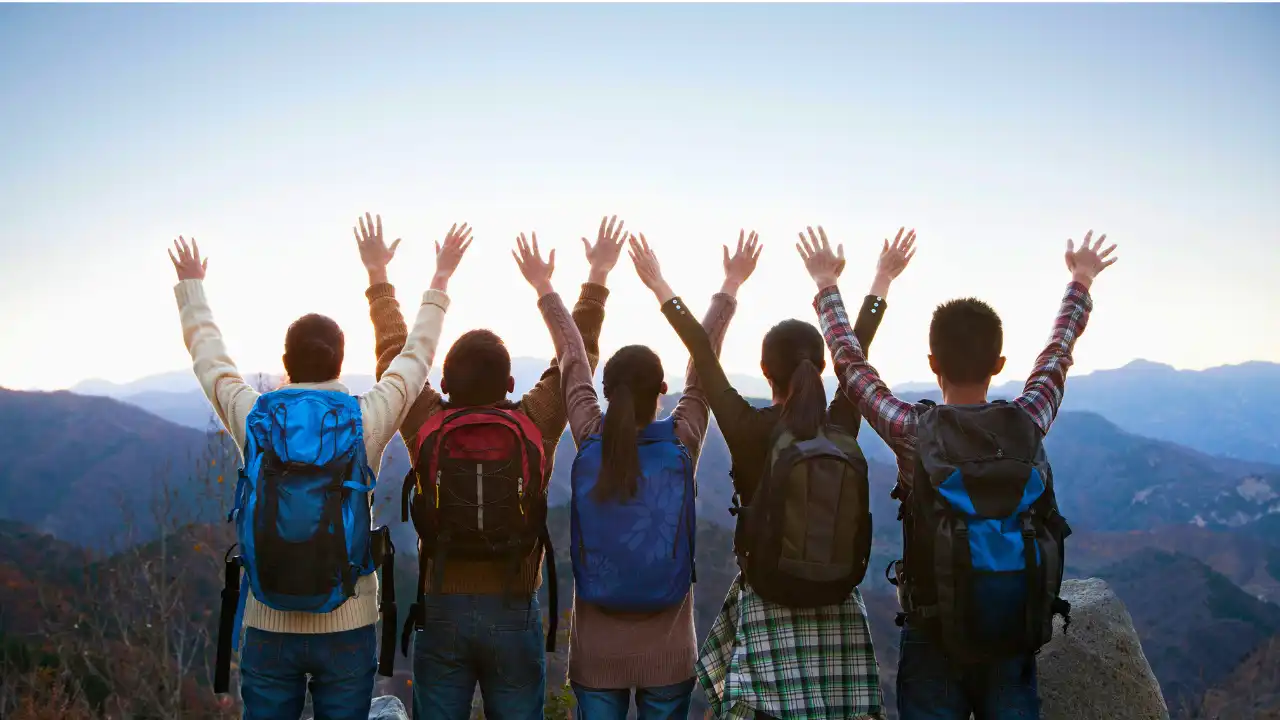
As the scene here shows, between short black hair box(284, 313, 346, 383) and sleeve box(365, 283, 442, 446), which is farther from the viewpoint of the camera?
sleeve box(365, 283, 442, 446)

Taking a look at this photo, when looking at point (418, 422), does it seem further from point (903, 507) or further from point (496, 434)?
point (903, 507)

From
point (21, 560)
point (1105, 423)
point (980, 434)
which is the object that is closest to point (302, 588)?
point (980, 434)

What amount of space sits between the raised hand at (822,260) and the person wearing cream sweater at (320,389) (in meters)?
1.80

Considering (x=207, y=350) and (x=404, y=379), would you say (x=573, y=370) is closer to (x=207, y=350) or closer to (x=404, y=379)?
(x=404, y=379)

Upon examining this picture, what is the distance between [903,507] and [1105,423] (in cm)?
11663

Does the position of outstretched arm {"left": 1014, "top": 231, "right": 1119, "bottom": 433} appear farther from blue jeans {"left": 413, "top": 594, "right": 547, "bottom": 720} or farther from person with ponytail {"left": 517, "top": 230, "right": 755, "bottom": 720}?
blue jeans {"left": 413, "top": 594, "right": 547, "bottom": 720}

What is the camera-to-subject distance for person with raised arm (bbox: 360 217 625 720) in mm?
3348

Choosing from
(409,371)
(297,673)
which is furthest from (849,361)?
(297,673)

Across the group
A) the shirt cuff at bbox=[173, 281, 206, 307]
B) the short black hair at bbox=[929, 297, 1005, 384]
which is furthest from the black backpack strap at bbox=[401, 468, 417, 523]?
the short black hair at bbox=[929, 297, 1005, 384]

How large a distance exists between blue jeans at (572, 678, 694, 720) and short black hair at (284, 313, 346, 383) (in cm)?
174

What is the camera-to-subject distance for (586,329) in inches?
165

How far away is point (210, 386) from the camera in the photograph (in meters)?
3.65

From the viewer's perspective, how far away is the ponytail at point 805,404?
325cm

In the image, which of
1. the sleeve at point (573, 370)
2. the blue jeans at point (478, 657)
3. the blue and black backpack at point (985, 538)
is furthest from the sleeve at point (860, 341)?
the blue jeans at point (478, 657)
